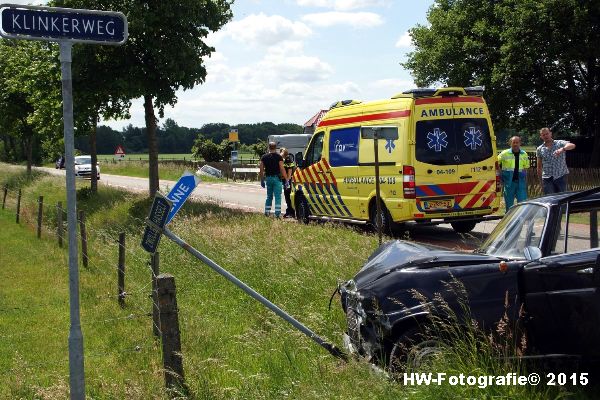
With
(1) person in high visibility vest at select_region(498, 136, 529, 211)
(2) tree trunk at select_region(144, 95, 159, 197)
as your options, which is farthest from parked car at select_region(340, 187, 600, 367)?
(2) tree trunk at select_region(144, 95, 159, 197)

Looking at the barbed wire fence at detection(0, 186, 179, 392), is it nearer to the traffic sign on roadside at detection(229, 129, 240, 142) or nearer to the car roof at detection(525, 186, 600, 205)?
the car roof at detection(525, 186, 600, 205)

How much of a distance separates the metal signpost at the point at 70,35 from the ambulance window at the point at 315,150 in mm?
10504

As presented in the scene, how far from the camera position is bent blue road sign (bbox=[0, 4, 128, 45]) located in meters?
4.30

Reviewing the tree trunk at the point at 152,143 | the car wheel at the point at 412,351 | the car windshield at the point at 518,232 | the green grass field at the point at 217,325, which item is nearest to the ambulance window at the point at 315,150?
the green grass field at the point at 217,325

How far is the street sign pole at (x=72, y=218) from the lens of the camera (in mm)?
4434

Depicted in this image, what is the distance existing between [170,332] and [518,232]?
8.93 feet

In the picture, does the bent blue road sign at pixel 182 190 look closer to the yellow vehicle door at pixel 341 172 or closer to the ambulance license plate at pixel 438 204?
the ambulance license plate at pixel 438 204

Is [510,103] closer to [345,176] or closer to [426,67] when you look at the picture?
[426,67]

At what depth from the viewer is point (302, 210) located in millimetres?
16109

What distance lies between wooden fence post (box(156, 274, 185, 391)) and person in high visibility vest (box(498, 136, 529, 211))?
32.4ft

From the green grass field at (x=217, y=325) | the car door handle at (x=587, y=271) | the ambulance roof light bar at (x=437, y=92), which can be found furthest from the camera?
the ambulance roof light bar at (x=437, y=92)

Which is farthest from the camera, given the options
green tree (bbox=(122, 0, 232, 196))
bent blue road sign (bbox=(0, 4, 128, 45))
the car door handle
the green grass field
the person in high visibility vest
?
green tree (bbox=(122, 0, 232, 196))

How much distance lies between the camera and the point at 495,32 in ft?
114

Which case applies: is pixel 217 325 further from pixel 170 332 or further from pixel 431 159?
pixel 431 159
